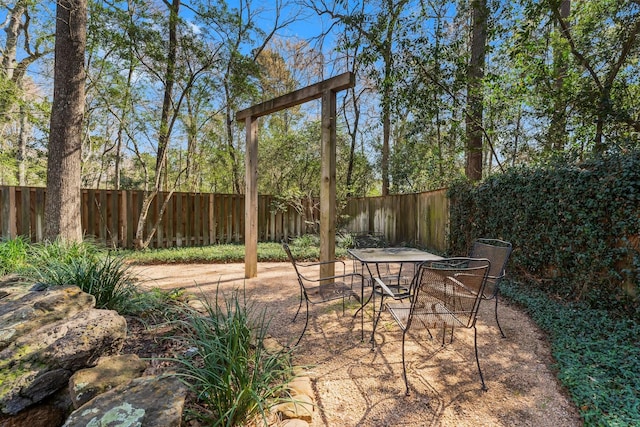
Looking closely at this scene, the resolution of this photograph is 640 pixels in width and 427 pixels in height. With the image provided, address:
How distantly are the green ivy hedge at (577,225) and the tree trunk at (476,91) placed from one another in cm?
144

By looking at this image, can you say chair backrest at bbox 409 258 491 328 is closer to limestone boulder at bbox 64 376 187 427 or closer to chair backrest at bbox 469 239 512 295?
chair backrest at bbox 469 239 512 295

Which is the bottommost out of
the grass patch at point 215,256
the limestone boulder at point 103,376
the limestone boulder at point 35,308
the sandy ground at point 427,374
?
→ the sandy ground at point 427,374

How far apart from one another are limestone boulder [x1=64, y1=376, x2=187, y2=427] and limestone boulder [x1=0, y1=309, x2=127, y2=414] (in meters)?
0.34

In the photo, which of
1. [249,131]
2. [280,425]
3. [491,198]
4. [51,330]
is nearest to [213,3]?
[249,131]

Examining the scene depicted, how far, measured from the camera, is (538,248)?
12.5 ft

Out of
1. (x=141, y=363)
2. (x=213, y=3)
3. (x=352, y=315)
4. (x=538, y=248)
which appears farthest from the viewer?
(x=213, y=3)

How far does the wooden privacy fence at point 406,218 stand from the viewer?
652 centimetres

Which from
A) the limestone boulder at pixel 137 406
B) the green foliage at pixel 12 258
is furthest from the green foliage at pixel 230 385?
the green foliage at pixel 12 258

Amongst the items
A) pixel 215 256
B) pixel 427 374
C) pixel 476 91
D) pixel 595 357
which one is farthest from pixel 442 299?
pixel 215 256

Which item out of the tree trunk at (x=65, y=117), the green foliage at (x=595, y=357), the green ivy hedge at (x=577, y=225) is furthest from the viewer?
the tree trunk at (x=65, y=117)

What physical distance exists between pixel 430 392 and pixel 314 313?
5.10ft

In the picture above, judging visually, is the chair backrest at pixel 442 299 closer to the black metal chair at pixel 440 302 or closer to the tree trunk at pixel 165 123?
the black metal chair at pixel 440 302

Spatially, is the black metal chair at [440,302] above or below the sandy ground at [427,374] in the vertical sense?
above

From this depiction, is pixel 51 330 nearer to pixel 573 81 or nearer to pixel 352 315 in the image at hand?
pixel 352 315
